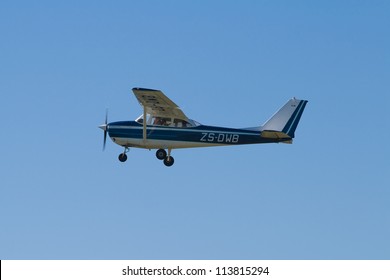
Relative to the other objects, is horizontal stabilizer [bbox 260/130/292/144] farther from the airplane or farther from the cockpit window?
the cockpit window

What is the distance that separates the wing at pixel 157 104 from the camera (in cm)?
4438

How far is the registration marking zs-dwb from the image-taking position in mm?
45094

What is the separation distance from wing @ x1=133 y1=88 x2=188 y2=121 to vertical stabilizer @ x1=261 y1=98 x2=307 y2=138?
3.63m

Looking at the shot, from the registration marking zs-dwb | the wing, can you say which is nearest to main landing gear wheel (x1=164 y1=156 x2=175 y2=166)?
the registration marking zs-dwb

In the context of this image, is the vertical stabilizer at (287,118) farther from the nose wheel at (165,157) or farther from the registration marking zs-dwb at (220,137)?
the nose wheel at (165,157)

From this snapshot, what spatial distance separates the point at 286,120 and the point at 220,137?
304 centimetres

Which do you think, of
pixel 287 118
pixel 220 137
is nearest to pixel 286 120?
pixel 287 118

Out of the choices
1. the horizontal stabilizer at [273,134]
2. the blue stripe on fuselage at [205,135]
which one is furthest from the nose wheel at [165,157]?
the horizontal stabilizer at [273,134]

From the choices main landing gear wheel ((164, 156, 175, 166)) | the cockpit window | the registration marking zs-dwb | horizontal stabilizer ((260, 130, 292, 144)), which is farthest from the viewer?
main landing gear wheel ((164, 156, 175, 166))
